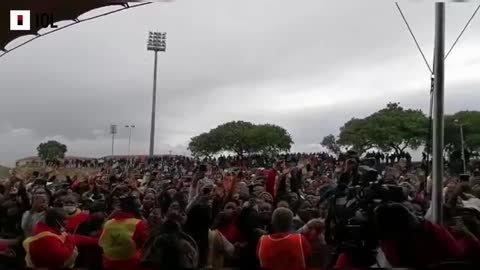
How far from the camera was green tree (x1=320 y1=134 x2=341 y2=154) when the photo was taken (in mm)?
3384

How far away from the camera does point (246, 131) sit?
3.26 meters

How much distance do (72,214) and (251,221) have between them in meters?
1.31

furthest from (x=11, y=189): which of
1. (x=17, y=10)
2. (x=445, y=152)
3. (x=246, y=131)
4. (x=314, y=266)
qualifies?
(x=445, y=152)

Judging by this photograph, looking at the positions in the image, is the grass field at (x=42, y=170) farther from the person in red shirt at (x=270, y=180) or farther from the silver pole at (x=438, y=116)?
the silver pole at (x=438, y=116)

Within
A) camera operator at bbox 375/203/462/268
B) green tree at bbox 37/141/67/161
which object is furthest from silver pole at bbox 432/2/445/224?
green tree at bbox 37/141/67/161

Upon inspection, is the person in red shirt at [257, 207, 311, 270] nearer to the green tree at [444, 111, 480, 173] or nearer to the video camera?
the video camera

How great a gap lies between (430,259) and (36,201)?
2626mm

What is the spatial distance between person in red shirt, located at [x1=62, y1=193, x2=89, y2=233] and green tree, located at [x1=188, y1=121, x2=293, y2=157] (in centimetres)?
85

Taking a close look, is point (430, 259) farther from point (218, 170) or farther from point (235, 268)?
point (218, 170)

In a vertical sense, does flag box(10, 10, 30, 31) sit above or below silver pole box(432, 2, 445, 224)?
above

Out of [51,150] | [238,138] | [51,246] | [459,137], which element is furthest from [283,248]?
[51,150]

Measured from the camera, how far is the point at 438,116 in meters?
2.85

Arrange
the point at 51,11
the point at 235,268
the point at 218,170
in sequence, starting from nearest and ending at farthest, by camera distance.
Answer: the point at 235,268 → the point at 51,11 → the point at 218,170

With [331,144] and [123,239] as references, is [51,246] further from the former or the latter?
[331,144]
